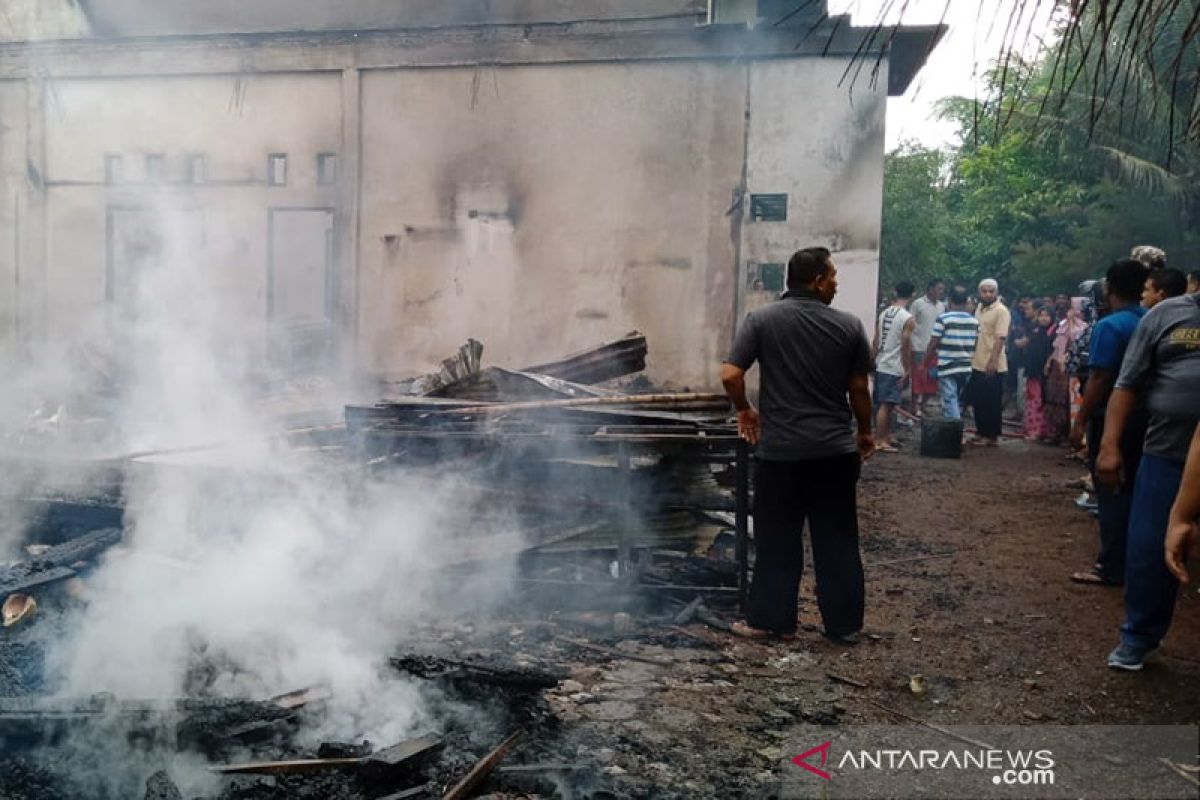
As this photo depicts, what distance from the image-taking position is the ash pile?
308 centimetres

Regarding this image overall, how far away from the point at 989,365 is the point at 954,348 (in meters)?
0.66

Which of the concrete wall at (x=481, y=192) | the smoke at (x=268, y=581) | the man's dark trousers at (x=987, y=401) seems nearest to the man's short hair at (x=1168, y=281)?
the smoke at (x=268, y=581)

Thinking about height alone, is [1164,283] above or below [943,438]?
above

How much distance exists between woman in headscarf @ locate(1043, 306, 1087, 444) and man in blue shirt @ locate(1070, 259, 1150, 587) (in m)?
5.06

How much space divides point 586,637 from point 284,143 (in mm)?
9364

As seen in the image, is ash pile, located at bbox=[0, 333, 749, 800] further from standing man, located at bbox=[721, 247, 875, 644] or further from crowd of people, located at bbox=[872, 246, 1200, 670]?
crowd of people, located at bbox=[872, 246, 1200, 670]

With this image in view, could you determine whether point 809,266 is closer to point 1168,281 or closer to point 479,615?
point 1168,281

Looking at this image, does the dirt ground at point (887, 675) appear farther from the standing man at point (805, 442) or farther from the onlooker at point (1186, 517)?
the onlooker at point (1186, 517)

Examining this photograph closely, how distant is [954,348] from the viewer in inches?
420

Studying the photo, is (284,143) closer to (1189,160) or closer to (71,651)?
(71,651)

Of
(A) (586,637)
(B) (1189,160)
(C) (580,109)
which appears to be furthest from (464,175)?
(B) (1189,160)

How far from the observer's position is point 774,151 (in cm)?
1075

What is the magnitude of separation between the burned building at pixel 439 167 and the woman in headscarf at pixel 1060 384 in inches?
95.0

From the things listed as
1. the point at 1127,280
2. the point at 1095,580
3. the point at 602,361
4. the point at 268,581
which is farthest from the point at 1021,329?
the point at 268,581
